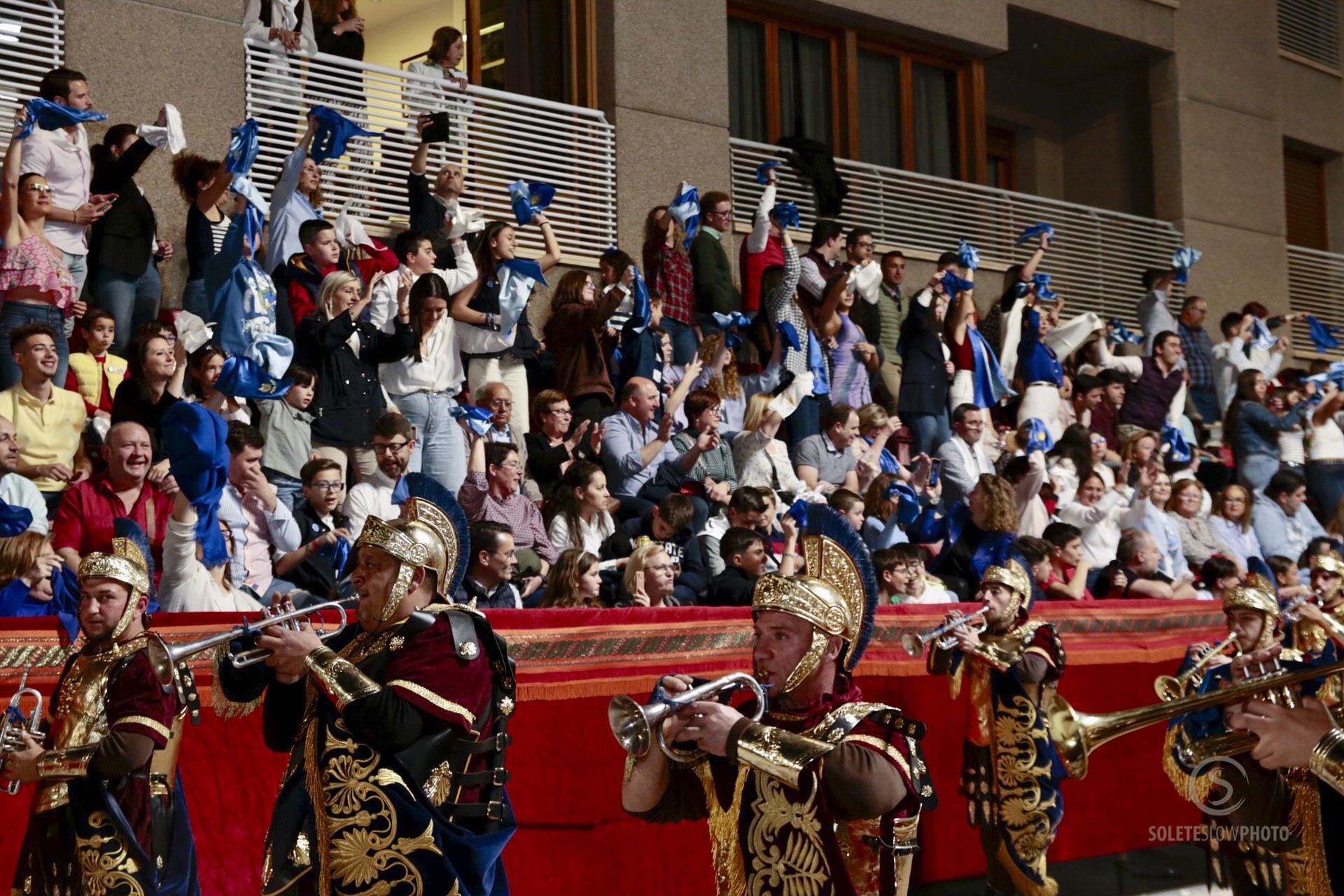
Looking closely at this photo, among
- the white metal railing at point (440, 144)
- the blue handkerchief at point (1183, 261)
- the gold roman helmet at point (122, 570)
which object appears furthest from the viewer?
the blue handkerchief at point (1183, 261)

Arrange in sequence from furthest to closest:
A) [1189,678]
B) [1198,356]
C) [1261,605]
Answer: [1198,356] → [1189,678] → [1261,605]

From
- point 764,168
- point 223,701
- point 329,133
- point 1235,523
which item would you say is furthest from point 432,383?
point 1235,523

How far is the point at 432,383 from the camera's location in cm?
1031

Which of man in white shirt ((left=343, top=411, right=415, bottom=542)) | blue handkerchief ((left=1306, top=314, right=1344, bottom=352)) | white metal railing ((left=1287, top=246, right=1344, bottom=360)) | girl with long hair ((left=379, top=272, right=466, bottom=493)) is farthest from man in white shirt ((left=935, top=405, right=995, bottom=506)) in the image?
white metal railing ((left=1287, top=246, right=1344, bottom=360))

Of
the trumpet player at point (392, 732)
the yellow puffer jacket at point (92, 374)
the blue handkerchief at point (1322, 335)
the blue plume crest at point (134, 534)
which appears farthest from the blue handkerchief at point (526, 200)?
the blue handkerchief at point (1322, 335)

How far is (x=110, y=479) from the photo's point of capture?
7.71 metres

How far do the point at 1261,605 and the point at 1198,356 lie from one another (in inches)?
411

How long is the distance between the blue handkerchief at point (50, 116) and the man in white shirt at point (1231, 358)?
12319 millimetres

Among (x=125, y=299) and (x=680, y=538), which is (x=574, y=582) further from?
(x=125, y=299)

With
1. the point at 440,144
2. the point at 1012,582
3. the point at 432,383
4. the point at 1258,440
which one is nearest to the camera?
the point at 1012,582

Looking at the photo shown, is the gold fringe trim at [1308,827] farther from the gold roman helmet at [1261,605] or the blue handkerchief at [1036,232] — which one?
the blue handkerchief at [1036,232]

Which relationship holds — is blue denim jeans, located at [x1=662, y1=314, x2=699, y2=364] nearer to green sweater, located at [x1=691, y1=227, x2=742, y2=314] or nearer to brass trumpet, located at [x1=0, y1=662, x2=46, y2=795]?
green sweater, located at [x1=691, y1=227, x2=742, y2=314]

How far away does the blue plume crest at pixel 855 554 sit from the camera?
466 cm

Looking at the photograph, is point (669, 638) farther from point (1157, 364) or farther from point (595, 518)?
point (1157, 364)
